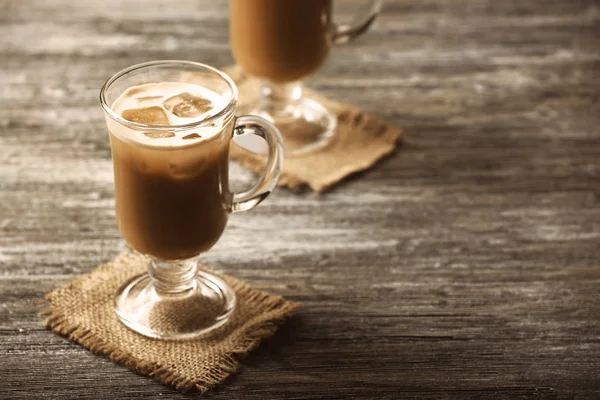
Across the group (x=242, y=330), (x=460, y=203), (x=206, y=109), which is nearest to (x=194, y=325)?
(x=242, y=330)

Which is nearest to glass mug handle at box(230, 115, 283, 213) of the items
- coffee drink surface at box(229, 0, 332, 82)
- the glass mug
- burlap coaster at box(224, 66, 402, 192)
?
the glass mug

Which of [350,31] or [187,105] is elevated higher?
[187,105]

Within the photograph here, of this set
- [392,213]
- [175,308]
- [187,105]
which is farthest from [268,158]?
[392,213]

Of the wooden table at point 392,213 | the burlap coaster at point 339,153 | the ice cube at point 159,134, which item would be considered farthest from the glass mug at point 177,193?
Answer: the burlap coaster at point 339,153

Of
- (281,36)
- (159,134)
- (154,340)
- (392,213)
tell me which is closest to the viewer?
(159,134)

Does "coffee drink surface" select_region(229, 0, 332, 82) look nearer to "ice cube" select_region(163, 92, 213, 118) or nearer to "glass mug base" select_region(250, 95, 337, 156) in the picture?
"glass mug base" select_region(250, 95, 337, 156)

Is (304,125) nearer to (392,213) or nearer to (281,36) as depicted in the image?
(281,36)

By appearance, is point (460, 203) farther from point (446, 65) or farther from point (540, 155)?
point (446, 65)
